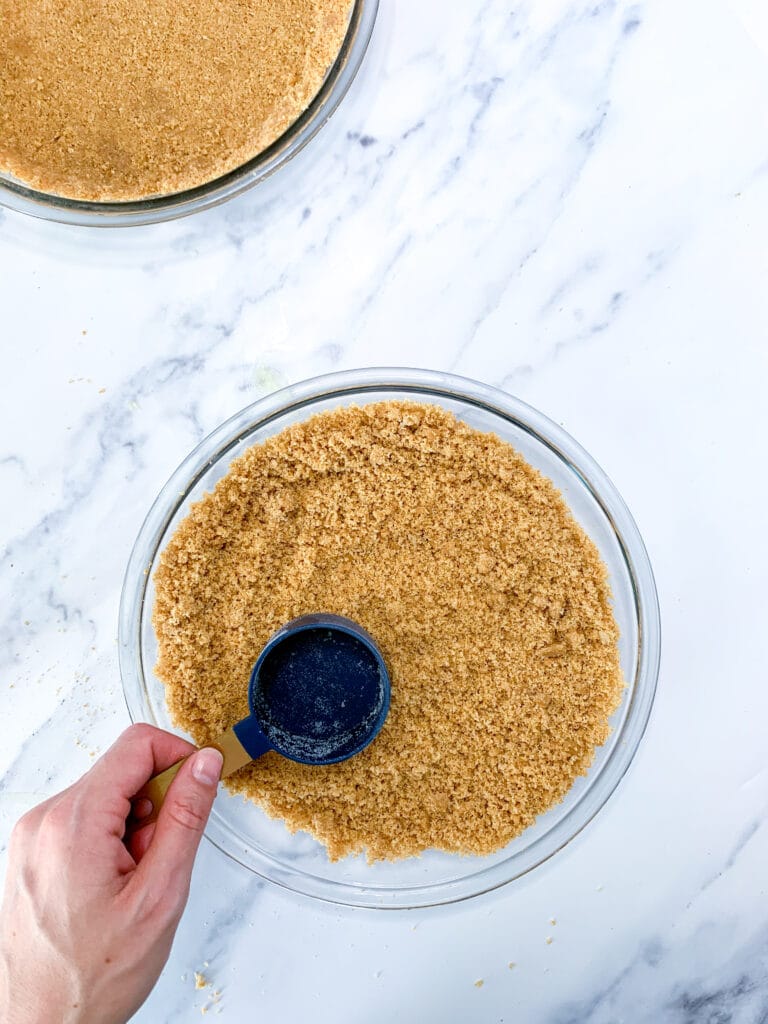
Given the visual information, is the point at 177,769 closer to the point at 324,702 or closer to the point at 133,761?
the point at 133,761

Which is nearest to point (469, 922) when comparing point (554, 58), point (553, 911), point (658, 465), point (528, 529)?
point (553, 911)

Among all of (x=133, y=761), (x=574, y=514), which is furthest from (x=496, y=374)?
(x=133, y=761)

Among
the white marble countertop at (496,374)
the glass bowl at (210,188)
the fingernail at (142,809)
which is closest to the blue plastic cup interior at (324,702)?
the fingernail at (142,809)

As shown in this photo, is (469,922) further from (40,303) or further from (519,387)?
(40,303)

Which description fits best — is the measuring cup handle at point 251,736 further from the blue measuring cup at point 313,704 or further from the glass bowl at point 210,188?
the glass bowl at point 210,188

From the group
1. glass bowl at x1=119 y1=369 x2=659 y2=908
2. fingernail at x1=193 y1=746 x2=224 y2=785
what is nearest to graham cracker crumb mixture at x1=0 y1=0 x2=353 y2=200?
glass bowl at x1=119 y1=369 x2=659 y2=908
